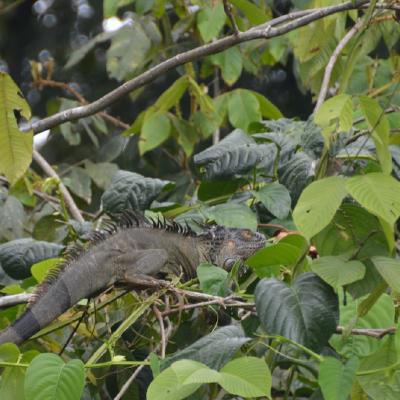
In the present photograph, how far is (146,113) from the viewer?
403 centimetres

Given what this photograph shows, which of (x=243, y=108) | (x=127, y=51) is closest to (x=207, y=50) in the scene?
(x=243, y=108)

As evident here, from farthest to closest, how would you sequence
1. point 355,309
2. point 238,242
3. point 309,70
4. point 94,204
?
point 94,204 < point 309,70 < point 238,242 < point 355,309

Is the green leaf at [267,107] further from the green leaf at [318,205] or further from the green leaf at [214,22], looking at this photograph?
the green leaf at [318,205]

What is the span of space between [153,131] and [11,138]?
1.75 meters

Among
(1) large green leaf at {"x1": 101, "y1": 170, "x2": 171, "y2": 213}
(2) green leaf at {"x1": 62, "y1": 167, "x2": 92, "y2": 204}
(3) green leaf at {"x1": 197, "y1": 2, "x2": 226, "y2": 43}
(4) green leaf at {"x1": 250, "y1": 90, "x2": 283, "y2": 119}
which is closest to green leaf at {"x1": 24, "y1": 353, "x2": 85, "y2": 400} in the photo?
(1) large green leaf at {"x1": 101, "y1": 170, "x2": 171, "y2": 213}

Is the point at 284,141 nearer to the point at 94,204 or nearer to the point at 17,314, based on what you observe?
the point at 17,314

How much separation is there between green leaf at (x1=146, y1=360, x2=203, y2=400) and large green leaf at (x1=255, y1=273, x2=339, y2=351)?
27 cm

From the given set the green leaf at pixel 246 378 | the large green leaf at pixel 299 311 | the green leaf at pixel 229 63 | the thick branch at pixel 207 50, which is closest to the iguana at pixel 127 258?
the thick branch at pixel 207 50

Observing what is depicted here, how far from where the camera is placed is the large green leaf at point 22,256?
2.71 m

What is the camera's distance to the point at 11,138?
2.27 metres

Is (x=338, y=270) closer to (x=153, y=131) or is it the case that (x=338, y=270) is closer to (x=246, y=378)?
(x=246, y=378)

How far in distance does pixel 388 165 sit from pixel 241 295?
46cm

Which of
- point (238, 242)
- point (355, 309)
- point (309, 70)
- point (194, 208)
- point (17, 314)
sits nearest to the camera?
point (355, 309)

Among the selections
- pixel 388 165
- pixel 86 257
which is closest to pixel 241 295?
pixel 388 165
